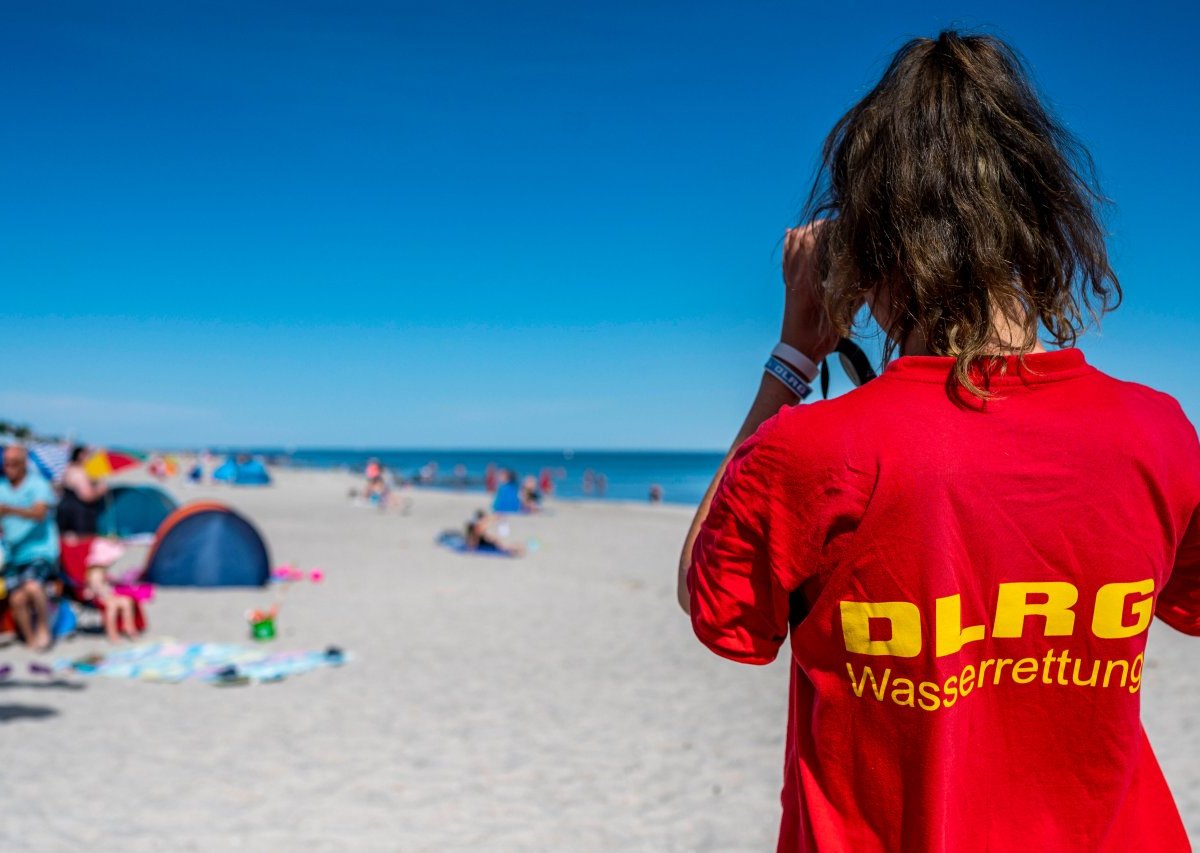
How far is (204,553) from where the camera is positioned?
12.0 m

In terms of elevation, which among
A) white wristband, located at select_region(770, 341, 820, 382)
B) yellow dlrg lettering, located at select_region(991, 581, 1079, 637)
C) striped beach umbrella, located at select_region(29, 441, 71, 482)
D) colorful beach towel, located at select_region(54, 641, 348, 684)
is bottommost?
colorful beach towel, located at select_region(54, 641, 348, 684)

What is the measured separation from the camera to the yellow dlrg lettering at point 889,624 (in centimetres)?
109

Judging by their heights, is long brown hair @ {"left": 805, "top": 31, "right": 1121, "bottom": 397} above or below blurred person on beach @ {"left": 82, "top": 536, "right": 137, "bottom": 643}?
above

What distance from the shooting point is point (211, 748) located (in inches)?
229

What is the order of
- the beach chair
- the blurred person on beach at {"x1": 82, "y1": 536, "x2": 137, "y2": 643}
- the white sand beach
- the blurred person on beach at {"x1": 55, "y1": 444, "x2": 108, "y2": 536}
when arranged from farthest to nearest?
the blurred person on beach at {"x1": 55, "y1": 444, "x2": 108, "y2": 536} < the beach chair < the blurred person on beach at {"x1": 82, "y1": 536, "x2": 137, "y2": 643} < the white sand beach

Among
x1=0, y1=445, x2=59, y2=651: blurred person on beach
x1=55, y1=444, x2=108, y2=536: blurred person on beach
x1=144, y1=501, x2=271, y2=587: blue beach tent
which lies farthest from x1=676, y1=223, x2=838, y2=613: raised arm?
x1=144, y1=501, x2=271, y2=587: blue beach tent

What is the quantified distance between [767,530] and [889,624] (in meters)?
0.18

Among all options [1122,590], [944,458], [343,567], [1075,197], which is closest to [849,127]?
[1075,197]

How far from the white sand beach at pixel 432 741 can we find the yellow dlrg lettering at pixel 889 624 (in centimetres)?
385

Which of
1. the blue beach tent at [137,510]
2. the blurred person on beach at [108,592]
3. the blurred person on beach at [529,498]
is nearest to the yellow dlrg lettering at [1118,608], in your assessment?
the blurred person on beach at [108,592]

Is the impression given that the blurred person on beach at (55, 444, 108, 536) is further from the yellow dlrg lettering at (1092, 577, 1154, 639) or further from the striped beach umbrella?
the yellow dlrg lettering at (1092, 577, 1154, 639)

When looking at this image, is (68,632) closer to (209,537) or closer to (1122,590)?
(209,537)

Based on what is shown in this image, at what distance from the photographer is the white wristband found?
→ 1301 mm

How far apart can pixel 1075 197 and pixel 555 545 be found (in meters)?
18.4
